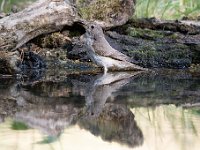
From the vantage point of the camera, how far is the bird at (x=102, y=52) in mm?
5242

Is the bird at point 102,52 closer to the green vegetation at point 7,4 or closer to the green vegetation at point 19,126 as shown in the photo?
the green vegetation at point 19,126

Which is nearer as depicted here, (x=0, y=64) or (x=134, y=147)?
(x=134, y=147)

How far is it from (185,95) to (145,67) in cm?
160

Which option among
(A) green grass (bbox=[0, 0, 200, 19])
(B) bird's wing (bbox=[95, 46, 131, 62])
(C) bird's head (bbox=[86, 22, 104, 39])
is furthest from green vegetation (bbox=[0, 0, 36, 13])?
(B) bird's wing (bbox=[95, 46, 131, 62])

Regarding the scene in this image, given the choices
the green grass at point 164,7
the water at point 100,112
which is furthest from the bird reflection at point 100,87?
the green grass at point 164,7

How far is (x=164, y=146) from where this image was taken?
7.13 feet

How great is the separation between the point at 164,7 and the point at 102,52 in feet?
8.39

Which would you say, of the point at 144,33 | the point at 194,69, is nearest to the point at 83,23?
the point at 144,33

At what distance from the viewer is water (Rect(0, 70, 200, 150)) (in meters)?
2.27

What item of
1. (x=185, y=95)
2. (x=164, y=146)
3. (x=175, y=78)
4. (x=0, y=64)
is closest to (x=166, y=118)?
(x=164, y=146)

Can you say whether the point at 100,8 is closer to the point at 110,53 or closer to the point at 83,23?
the point at 83,23

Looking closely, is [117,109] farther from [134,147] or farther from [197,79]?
[197,79]

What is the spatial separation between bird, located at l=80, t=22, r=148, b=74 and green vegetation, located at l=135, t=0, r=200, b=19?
197cm

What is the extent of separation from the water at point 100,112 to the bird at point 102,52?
387mm
